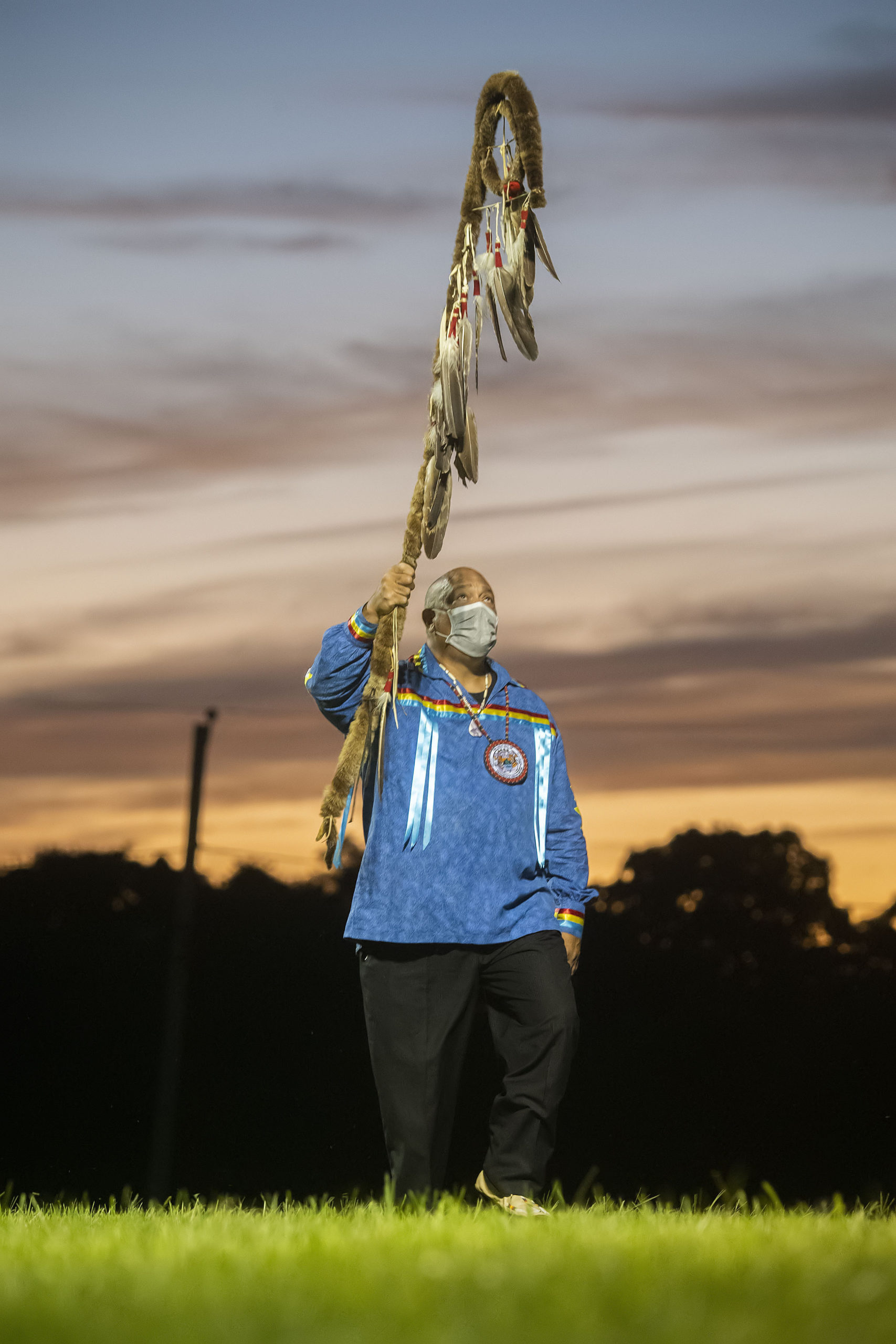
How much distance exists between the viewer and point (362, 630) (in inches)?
260

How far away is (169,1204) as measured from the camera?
6863 millimetres

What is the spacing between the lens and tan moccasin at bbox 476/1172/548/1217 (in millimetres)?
6031

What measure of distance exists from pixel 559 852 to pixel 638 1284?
3029 mm

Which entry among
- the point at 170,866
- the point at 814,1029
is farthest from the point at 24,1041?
the point at 814,1029

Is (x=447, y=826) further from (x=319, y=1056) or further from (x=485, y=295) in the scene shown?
(x=319, y=1056)

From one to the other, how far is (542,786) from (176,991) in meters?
14.5

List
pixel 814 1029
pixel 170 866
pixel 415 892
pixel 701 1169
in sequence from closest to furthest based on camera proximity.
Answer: pixel 415 892, pixel 170 866, pixel 701 1169, pixel 814 1029

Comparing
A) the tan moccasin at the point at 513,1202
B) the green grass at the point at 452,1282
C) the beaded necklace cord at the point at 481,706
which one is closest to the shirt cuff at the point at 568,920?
the beaded necklace cord at the point at 481,706

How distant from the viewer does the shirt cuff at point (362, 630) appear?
6594 mm

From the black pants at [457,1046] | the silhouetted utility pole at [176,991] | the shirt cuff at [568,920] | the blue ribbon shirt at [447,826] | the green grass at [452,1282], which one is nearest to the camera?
the green grass at [452,1282]

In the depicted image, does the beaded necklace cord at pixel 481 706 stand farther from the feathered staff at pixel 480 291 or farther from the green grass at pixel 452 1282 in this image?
the green grass at pixel 452 1282

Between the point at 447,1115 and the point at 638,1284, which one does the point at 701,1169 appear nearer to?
the point at 447,1115

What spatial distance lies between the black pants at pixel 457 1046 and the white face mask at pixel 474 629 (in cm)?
121

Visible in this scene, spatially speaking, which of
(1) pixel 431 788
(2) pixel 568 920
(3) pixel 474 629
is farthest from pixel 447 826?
(3) pixel 474 629
